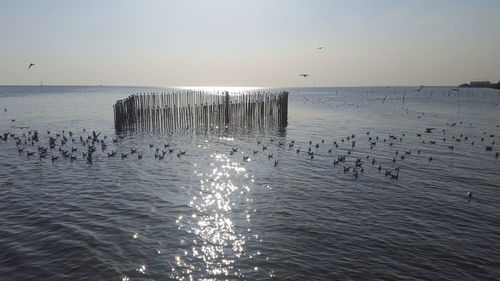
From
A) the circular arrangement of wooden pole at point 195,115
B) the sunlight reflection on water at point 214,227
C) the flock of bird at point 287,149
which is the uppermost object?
the circular arrangement of wooden pole at point 195,115

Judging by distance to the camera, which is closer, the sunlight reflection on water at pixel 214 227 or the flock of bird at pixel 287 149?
the sunlight reflection on water at pixel 214 227

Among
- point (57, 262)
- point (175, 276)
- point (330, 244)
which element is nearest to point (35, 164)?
point (57, 262)

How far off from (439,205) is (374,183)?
342cm

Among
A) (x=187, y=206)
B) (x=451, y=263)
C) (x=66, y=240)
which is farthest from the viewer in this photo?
(x=187, y=206)

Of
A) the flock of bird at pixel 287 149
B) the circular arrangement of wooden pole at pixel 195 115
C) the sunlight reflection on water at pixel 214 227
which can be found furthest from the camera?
the circular arrangement of wooden pole at pixel 195 115

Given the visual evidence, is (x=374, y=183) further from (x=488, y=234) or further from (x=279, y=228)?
(x=279, y=228)

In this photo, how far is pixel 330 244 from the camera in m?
11.4

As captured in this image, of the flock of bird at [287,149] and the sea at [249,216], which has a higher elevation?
the flock of bird at [287,149]

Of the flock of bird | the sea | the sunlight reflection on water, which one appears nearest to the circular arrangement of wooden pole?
the flock of bird

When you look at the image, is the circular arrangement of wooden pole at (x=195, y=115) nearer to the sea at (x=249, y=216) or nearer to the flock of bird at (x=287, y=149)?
the flock of bird at (x=287, y=149)

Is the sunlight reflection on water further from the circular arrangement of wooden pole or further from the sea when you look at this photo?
the circular arrangement of wooden pole

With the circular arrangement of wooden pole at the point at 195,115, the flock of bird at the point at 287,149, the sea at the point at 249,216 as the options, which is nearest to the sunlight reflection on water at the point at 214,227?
the sea at the point at 249,216

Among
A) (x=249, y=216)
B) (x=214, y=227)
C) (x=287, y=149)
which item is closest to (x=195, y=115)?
(x=287, y=149)

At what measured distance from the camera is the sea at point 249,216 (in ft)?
32.9
